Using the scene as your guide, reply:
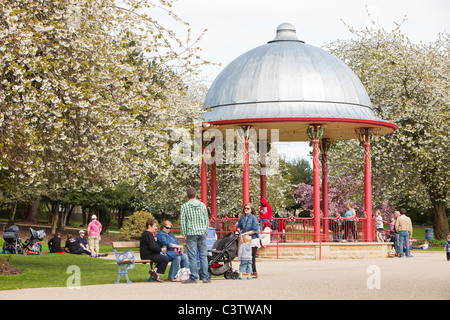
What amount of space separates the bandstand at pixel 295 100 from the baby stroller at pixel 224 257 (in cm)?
751

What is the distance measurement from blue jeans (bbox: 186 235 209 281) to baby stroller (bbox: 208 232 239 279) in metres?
0.95

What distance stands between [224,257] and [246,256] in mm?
649

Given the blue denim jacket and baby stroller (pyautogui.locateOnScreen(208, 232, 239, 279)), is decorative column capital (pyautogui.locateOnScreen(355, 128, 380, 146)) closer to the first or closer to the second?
the blue denim jacket

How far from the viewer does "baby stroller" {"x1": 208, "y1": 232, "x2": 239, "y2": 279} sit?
16.0m

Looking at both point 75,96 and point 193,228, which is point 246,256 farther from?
point 75,96

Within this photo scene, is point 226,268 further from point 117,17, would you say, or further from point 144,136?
point 117,17

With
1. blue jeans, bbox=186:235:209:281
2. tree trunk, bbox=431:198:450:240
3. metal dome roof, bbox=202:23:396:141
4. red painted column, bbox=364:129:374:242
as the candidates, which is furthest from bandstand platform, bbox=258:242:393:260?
tree trunk, bbox=431:198:450:240

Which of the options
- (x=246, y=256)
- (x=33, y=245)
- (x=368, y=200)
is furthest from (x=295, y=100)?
(x=33, y=245)

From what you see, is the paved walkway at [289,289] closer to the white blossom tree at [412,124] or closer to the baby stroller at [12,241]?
the baby stroller at [12,241]

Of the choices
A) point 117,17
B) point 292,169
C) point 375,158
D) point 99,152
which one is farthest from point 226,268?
point 292,169

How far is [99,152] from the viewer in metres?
17.8

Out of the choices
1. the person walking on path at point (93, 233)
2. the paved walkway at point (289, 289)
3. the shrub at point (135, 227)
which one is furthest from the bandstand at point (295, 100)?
the shrub at point (135, 227)

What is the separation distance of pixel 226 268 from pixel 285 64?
10910 mm

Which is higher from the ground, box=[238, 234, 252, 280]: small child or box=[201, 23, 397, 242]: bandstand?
box=[201, 23, 397, 242]: bandstand
